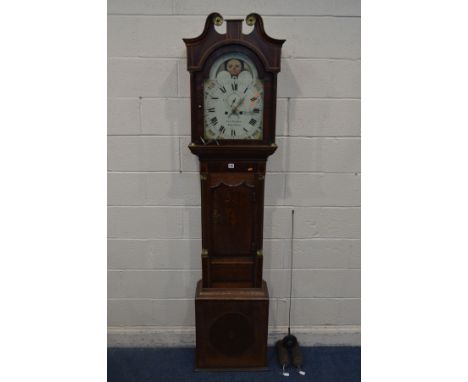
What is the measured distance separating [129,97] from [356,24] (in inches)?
55.1

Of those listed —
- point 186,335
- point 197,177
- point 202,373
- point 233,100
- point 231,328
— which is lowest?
point 202,373

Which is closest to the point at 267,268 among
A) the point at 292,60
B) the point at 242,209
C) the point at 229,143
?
the point at 242,209

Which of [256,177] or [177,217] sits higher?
[256,177]

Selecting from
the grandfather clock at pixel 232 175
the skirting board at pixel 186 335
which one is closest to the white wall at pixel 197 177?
the skirting board at pixel 186 335

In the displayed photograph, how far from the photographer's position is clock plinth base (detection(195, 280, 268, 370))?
210cm

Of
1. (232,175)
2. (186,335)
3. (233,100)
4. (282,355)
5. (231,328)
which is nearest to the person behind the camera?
(233,100)

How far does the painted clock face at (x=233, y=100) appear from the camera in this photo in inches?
73.2

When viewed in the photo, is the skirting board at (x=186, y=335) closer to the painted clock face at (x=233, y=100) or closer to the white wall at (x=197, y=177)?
the white wall at (x=197, y=177)

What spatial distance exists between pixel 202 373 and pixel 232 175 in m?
1.25

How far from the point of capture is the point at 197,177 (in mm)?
2234

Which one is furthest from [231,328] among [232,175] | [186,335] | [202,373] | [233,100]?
[233,100]

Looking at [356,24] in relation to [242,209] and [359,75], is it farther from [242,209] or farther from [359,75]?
[242,209]

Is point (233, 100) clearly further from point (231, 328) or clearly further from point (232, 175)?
point (231, 328)

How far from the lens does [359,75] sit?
7.03ft
